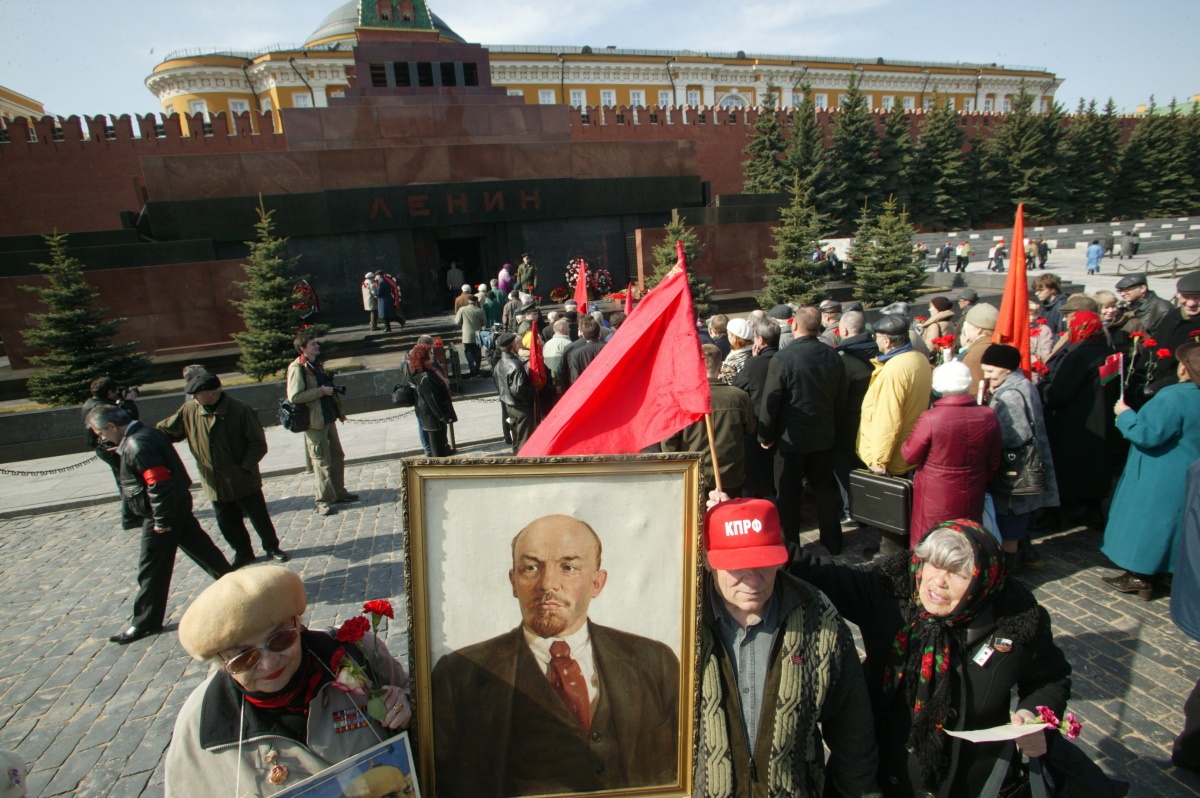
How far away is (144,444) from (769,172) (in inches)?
1203

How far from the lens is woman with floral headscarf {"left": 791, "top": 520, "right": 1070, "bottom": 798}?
71.3 inches

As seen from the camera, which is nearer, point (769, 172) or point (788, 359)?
point (788, 359)

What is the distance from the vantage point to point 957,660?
1876 mm

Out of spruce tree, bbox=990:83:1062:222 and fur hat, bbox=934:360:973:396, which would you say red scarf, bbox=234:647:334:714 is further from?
spruce tree, bbox=990:83:1062:222

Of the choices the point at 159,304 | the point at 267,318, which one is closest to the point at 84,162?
the point at 159,304

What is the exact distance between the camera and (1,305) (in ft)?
42.1

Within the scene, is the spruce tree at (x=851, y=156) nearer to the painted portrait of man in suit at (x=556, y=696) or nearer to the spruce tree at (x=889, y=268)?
the spruce tree at (x=889, y=268)

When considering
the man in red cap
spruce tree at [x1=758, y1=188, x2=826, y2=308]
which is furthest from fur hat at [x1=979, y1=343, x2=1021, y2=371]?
spruce tree at [x1=758, y1=188, x2=826, y2=308]

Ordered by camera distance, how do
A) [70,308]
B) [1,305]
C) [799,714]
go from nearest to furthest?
[799,714] → [70,308] → [1,305]

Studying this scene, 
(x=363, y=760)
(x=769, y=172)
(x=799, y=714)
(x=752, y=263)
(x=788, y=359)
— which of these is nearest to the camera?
(x=363, y=760)

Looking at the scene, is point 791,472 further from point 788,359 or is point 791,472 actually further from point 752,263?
point 752,263

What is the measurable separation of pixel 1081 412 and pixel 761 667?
433 centimetres

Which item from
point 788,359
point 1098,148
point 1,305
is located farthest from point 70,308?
point 1098,148

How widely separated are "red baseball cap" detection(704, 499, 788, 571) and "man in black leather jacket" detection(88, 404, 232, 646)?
4.02 metres
